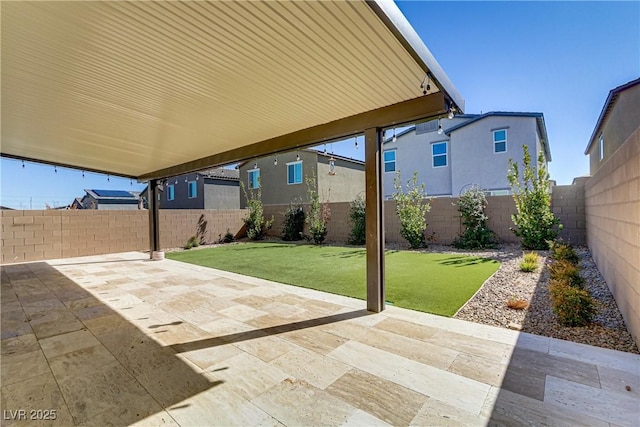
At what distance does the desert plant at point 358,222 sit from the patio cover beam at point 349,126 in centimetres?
564

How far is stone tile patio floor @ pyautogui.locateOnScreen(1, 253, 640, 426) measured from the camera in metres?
1.95

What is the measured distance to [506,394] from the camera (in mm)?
2102

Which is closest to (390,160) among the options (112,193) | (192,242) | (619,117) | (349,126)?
(619,117)

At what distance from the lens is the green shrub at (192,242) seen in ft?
37.7

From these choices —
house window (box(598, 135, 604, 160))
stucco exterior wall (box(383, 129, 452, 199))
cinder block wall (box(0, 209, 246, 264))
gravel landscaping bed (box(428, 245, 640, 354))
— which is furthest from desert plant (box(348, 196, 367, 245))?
house window (box(598, 135, 604, 160))

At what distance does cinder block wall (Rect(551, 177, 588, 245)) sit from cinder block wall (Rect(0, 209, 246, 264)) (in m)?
12.0

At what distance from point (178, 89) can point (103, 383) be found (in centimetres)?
276

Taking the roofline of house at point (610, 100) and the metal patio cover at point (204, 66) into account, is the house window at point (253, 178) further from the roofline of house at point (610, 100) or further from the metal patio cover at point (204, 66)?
the roofline of house at point (610, 100)

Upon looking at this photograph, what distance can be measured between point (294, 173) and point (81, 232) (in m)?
9.45

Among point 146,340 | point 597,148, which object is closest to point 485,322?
point 146,340

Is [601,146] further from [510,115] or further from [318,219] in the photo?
[318,219]

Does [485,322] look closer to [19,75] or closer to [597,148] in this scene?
[19,75]

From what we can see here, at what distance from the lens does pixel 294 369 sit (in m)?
2.51

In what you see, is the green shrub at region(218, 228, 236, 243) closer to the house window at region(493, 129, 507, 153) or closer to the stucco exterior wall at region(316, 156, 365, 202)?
the stucco exterior wall at region(316, 156, 365, 202)
